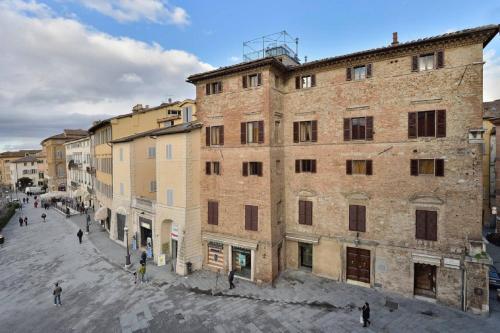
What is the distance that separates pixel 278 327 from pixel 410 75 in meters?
18.2

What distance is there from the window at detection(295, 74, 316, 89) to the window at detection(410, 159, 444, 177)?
9410mm

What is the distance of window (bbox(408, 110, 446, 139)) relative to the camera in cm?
1733

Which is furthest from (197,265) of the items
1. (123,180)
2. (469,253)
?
(469,253)

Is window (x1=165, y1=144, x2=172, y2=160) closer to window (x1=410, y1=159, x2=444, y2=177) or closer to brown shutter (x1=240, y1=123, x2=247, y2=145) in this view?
brown shutter (x1=240, y1=123, x2=247, y2=145)

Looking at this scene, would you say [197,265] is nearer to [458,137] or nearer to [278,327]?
[278,327]

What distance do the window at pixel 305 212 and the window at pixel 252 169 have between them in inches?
178

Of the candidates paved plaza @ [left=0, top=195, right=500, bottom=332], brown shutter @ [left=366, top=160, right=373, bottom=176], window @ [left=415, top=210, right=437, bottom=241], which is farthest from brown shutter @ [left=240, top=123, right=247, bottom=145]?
window @ [left=415, top=210, right=437, bottom=241]

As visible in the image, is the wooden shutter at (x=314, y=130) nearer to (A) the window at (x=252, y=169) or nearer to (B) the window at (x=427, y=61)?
(A) the window at (x=252, y=169)

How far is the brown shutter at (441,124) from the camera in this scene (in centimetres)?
1725

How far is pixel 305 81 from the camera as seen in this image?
72.3 feet

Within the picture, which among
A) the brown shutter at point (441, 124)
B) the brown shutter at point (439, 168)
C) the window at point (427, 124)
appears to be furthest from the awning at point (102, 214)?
the brown shutter at point (441, 124)

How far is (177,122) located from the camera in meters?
32.3

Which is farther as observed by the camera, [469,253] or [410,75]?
[410,75]

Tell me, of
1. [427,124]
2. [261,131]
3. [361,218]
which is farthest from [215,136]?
[427,124]
